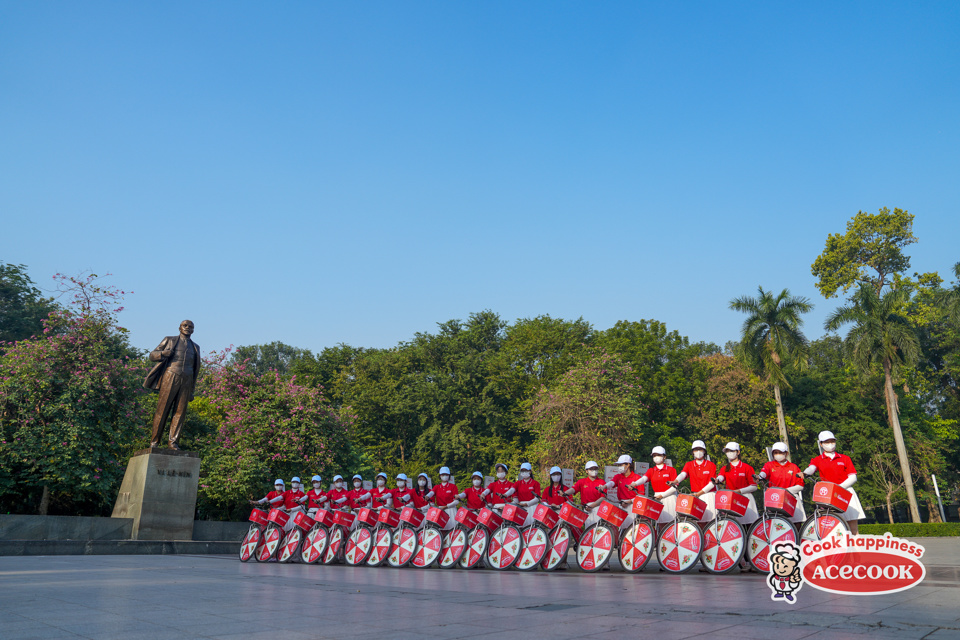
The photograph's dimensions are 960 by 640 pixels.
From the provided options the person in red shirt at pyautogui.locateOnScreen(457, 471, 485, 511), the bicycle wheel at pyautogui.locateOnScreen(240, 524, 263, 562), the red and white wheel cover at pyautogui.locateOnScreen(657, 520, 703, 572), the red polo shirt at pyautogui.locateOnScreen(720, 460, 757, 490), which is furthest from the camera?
the bicycle wheel at pyautogui.locateOnScreen(240, 524, 263, 562)

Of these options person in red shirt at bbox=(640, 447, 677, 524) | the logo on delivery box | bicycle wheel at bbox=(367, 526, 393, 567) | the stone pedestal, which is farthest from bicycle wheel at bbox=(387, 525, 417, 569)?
the logo on delivery box

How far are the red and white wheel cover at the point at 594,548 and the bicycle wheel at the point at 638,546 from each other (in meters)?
0.27

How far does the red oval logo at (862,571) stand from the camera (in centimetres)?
736

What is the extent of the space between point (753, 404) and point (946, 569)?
3139 cm

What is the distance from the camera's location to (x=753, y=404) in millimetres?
40438

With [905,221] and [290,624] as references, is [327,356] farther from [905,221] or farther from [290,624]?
[290,624]

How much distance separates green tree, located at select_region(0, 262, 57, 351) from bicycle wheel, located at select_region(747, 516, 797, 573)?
4335 centimetres

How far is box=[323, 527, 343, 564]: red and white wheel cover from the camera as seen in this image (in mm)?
14430

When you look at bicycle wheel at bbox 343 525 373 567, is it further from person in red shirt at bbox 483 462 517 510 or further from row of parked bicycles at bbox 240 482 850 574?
person in red shirt at bbox 483 462 517 510

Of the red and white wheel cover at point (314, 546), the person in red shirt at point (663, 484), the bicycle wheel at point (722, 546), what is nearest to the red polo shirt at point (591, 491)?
the person in red shirt at point (663, 484)

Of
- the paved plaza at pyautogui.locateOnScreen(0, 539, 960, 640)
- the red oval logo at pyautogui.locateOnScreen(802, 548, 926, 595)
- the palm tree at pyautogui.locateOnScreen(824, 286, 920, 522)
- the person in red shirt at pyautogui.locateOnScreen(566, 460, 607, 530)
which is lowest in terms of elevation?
the paved plaza at pyautogui.locateOnScreen(0, 539, 960, 640)

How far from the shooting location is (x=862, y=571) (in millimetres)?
7715

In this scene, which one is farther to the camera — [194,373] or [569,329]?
[569,329]

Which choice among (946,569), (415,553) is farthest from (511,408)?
(946,569)
